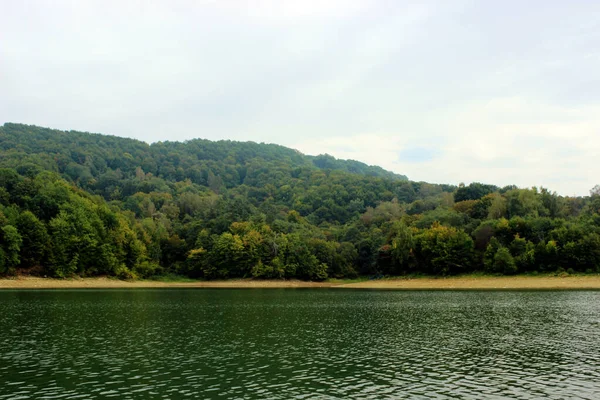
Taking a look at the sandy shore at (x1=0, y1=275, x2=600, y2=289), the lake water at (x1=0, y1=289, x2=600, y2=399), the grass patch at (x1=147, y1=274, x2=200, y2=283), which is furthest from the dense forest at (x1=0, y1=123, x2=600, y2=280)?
the lake water at (x1=0, y1=289, x2=600, y2=399)

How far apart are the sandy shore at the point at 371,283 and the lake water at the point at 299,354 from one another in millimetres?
42162

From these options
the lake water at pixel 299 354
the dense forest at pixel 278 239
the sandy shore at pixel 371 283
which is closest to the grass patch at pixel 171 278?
the dense forest at pixel 278 239

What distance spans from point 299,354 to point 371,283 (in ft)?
290

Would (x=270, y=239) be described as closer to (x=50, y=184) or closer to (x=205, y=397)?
(x=50, y=184)

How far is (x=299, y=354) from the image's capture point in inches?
1201

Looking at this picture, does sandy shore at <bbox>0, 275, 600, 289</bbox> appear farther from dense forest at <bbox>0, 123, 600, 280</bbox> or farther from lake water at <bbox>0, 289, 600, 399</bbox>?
lake water at <bbox>0, 289, 600, 399</bbox>

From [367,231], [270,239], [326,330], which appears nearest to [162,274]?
[270,239]

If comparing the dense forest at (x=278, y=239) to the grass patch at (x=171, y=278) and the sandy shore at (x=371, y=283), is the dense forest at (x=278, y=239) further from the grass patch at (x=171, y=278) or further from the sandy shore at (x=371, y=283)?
the sandy shore at (x=371, y=283)

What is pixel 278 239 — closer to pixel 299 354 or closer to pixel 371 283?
pixel 371 283

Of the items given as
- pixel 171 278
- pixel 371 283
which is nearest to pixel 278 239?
pixel 371 283

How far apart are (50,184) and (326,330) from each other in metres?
101

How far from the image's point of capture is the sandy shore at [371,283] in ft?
299

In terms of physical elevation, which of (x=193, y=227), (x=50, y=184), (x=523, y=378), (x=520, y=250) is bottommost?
(x=523, y=378)

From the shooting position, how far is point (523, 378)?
2388 cm
